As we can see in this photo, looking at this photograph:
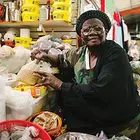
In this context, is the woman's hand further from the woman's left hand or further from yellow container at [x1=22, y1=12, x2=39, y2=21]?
yellow container at [x1=22, y1=12, x2=39, y2=21]

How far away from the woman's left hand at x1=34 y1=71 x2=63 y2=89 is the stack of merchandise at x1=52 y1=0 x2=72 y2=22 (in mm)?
1184

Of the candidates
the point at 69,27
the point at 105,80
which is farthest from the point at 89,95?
the point at 69,27

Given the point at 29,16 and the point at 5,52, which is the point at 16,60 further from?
the point at 29,16

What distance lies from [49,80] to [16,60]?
733 millimetres

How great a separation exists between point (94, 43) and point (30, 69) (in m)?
0.55

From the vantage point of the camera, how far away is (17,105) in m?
1.41

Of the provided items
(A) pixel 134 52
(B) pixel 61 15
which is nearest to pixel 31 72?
(B) pixel 61 15

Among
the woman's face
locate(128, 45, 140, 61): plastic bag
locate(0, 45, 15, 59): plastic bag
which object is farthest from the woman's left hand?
locate(128, 45, 140, 61): plastic bag

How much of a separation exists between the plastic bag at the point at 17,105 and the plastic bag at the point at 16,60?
0.79 meters

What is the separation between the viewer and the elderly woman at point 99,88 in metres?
1.58

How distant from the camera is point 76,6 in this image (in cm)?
306

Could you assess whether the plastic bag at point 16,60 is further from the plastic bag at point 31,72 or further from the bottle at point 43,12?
the bottle at point 43,12

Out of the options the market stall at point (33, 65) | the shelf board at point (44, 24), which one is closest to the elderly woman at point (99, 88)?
the market stall at point (33, 65)

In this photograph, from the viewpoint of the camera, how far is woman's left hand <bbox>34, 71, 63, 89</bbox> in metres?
1.64
